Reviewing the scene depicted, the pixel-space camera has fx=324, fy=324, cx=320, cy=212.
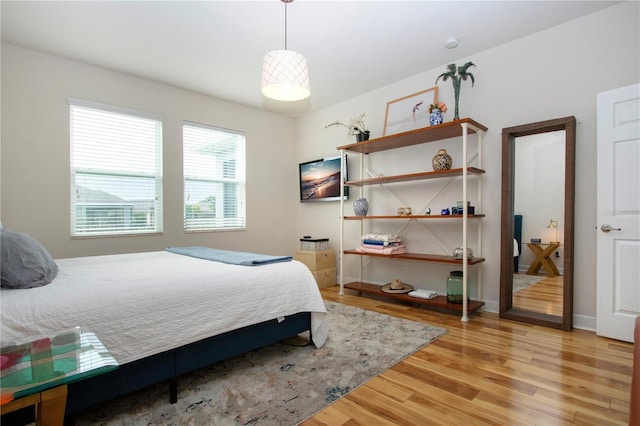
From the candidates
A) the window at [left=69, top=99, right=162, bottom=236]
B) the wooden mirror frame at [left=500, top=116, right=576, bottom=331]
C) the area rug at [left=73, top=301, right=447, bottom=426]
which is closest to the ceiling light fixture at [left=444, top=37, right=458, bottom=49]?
the wooden mirror frame at [left=500, top=116, right=576, bottom=331]

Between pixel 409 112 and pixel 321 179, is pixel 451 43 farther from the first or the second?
pixel 321 179

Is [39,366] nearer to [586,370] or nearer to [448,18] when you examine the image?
[586,370]

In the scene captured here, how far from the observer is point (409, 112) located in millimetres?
3824

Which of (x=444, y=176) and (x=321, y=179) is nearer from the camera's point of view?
(x=444, y=176)

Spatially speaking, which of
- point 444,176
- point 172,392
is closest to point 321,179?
point 444,176

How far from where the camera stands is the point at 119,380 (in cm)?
155

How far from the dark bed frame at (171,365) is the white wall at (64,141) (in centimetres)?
240

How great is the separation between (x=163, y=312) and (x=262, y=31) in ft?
8.11

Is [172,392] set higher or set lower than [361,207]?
lower

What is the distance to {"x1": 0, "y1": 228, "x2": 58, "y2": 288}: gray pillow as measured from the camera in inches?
59.0

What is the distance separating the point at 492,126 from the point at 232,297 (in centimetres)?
299

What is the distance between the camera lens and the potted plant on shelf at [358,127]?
4.00m

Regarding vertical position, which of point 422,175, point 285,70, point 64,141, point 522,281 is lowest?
point 522,281

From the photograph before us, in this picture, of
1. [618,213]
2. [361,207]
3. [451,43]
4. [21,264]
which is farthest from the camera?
[361,207]
